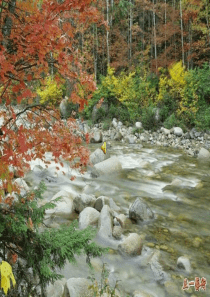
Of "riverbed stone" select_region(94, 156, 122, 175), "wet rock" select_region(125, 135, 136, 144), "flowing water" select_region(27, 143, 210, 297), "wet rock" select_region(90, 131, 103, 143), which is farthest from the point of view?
"wet rock" select_region(90, 131, 103, 143)

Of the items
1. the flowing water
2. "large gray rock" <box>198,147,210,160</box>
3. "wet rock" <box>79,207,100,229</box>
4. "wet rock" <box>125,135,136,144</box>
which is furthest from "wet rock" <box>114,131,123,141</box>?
"wet rock" <box>79,207,100,229</box>

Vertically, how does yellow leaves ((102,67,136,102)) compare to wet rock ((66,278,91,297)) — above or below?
above

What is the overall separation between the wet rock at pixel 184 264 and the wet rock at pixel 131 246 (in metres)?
0.67

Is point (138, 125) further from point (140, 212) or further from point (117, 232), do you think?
point (117, 232)

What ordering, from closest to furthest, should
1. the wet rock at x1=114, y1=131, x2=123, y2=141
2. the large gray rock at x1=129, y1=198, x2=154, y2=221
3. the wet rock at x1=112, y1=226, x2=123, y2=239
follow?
the wet rock at x1=112, y1=226, x2=123, y2=239 → the large gray rock at x1=129, y1=198, x2=154, y2=221 → the wet rock at x1=114, y1=131, x2=123, y2=141

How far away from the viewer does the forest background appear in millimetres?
2322

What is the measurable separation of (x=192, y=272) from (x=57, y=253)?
102 inches

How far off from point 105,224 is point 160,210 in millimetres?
1761

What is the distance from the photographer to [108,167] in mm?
8703

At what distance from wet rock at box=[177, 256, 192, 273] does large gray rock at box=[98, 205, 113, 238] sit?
1329mm

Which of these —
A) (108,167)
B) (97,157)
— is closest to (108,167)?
(108,167)

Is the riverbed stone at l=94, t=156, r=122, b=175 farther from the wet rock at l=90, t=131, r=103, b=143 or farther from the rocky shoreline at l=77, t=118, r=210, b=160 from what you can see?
the wet rock at l=90, t=131, r=103, b=143

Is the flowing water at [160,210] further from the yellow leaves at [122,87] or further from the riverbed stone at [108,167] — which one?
the yellow leaves at [122,87]

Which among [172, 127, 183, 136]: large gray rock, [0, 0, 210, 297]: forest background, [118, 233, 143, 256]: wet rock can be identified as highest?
[0, 0, 210, 297]: forest background
